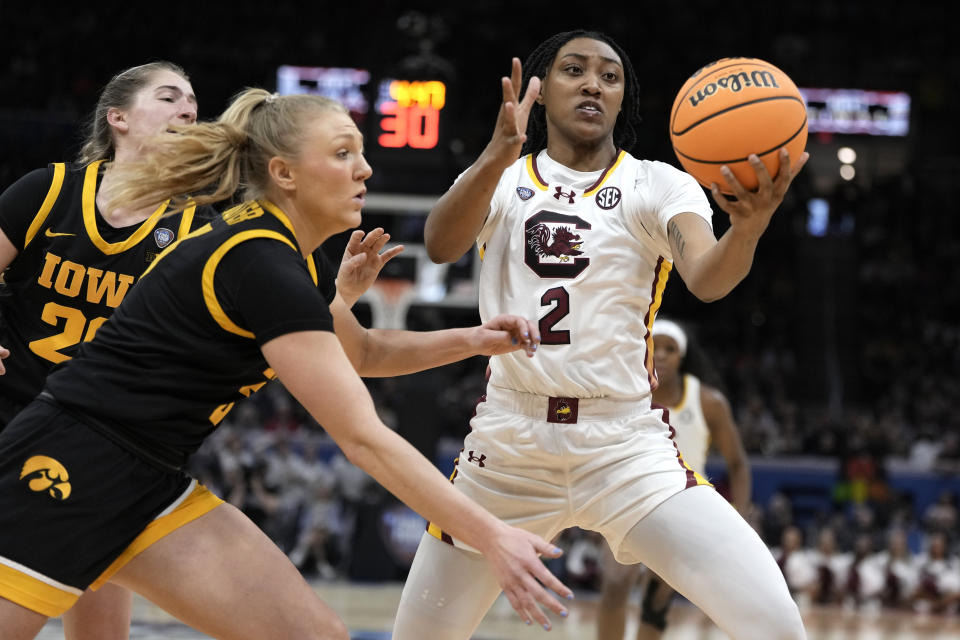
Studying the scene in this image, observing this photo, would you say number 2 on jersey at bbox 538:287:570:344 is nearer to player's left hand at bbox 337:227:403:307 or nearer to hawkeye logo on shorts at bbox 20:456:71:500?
player's left hand at bbox 337:227:403:307

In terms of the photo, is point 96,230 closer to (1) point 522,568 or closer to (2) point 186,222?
(2) point 186,222

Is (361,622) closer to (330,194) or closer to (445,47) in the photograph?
(330,194)

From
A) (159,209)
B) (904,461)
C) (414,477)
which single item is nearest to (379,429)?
(414,477)

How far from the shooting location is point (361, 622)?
9125 mm

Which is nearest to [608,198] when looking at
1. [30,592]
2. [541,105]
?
[541,105]

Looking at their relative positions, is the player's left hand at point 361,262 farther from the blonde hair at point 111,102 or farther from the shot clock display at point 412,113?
the shot clock display at point 412,113

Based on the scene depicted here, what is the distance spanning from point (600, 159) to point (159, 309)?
1.82 metres

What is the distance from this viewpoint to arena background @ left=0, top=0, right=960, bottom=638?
521 inches

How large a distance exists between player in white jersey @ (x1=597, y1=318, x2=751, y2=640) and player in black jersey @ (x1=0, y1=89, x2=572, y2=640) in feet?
11.8

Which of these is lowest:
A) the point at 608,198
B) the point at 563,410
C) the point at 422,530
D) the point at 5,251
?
the point at 422,530

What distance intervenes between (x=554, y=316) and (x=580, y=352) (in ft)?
0.50

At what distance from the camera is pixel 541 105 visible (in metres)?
4.44

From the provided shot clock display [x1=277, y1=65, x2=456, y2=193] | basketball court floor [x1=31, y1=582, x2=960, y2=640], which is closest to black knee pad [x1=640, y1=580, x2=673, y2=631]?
basketball court floor [x1=31, y1=582, x2=960, y2=640]

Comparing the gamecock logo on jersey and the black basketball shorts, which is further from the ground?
the gamecock logo on jersey
